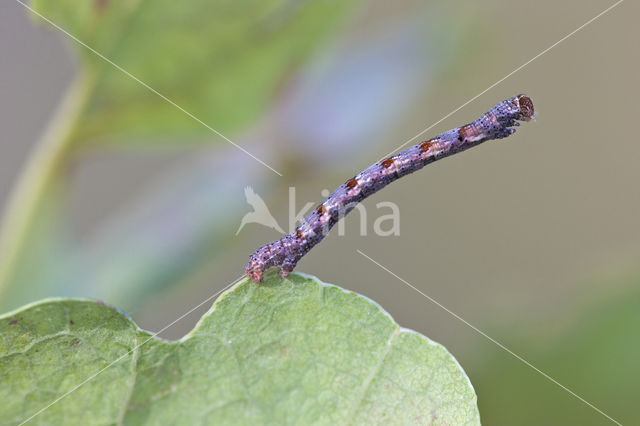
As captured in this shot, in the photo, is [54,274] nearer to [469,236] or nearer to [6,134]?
[6,134]

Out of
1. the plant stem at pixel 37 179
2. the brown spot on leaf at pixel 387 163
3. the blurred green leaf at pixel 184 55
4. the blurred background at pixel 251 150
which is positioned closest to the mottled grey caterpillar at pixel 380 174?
the brown spot on leaf at pixel 387 163

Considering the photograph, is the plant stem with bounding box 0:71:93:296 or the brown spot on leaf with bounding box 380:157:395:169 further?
the brown spot on leaf with bounding box 380:157:395:169

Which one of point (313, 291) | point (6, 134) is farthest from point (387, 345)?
point (6, 134)

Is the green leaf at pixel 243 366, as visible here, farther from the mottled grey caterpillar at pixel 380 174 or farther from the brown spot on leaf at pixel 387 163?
the brown spot on leaf at pixel 387 163

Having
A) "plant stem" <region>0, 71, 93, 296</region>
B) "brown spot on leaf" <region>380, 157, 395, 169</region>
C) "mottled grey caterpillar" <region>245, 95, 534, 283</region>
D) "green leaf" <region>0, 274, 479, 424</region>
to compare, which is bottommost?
"green leaf" <region>0, 274, 479, 424</region>

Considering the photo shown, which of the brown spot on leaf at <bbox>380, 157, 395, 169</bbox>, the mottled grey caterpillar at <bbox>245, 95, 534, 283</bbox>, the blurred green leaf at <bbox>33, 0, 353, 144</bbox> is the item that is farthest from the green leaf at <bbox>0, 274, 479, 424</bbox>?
the brown spot on leaf at <bbox>380, 157, 395, 169</bbox>

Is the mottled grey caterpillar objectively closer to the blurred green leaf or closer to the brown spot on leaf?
the brown spot on leaf

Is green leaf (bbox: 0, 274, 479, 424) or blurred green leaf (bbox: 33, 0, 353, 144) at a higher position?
blurred green leaf (bbox: 33, 0, 353, 144)

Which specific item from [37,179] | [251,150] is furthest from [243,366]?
[251,150]
